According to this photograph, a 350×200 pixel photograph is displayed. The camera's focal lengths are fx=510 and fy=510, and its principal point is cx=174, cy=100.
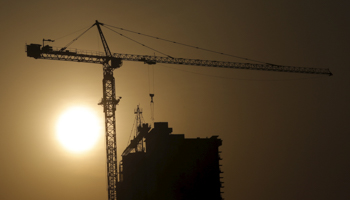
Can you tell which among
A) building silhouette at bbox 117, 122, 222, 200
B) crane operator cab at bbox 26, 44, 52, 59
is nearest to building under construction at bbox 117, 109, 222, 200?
building silhouette at bbox 117, 122, 222, 200

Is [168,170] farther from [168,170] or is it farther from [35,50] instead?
[35,50]

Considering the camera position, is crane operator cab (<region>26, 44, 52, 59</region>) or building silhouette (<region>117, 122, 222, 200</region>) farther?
crane operator cab (<region>26, 44, 52, 59</region>)

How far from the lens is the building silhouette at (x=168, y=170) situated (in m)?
105

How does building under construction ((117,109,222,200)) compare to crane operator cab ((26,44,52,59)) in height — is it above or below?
below

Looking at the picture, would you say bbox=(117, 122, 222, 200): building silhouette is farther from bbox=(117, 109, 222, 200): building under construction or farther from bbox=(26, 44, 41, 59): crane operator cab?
bbox=(26, 44, 41, 59): crane operator cab

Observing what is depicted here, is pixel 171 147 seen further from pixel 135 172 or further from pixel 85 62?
pixel 85 62

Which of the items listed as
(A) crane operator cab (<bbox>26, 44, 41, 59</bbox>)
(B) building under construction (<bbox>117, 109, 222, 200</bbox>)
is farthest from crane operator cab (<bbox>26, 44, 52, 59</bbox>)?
(B) building under construction (<bbox>117, 109, 222, 200</bbox>)

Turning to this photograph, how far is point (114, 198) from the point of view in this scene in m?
116

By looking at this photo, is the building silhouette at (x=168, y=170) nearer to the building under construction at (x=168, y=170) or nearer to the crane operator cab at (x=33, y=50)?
the building under construction at (x=168, y=170)

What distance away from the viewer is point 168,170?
106062 mm

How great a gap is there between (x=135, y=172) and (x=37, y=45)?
3594cm

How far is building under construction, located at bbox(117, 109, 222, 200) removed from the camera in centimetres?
10456

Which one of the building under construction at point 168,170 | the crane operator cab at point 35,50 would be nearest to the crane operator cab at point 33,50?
the crane operator cab at point 35,50

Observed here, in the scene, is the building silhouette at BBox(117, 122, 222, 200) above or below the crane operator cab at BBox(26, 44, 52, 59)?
below
